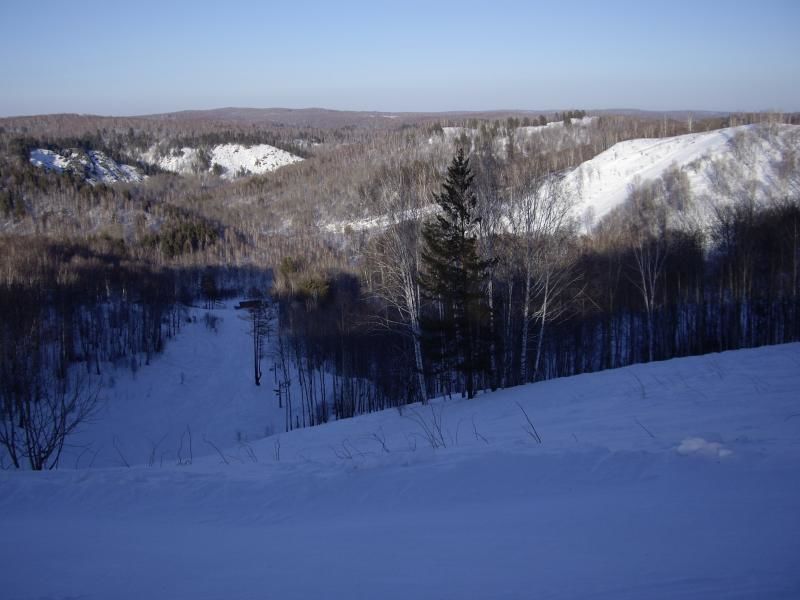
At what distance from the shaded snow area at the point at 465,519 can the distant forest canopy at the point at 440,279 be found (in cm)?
1006

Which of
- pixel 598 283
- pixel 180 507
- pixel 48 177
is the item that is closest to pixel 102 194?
pixel 48 177

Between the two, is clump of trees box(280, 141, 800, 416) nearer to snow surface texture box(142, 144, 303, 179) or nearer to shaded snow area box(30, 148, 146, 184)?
shaded snow area box(30, 148, 146, 184)

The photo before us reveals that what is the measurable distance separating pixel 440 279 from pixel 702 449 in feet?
42.5

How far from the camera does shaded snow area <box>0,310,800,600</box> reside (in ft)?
11.8

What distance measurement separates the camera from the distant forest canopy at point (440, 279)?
1830 centimetres

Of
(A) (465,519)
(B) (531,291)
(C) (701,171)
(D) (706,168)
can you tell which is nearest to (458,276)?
(B) (531,291)

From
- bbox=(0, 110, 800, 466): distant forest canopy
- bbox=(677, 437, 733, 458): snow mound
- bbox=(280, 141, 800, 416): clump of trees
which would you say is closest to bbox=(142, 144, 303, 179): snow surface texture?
bbox=(0, 110, 800, 466): distant forest canopy

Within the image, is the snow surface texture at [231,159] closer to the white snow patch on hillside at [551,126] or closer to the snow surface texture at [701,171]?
the white snow patch on hillside at [551,126]

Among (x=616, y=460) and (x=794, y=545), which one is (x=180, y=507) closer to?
(x=616, y=460)

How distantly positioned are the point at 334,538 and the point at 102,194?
398ft

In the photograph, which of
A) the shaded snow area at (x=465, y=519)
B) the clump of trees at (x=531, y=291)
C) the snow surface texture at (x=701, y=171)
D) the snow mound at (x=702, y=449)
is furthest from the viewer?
the snow surface texture at (x=701, y=171)

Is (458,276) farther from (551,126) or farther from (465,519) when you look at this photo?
(551,126)

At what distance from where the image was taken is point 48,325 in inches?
1508

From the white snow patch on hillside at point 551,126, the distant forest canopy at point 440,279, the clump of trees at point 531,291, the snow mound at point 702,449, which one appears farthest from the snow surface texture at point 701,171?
the white snow patch on hillside at point 551,126
